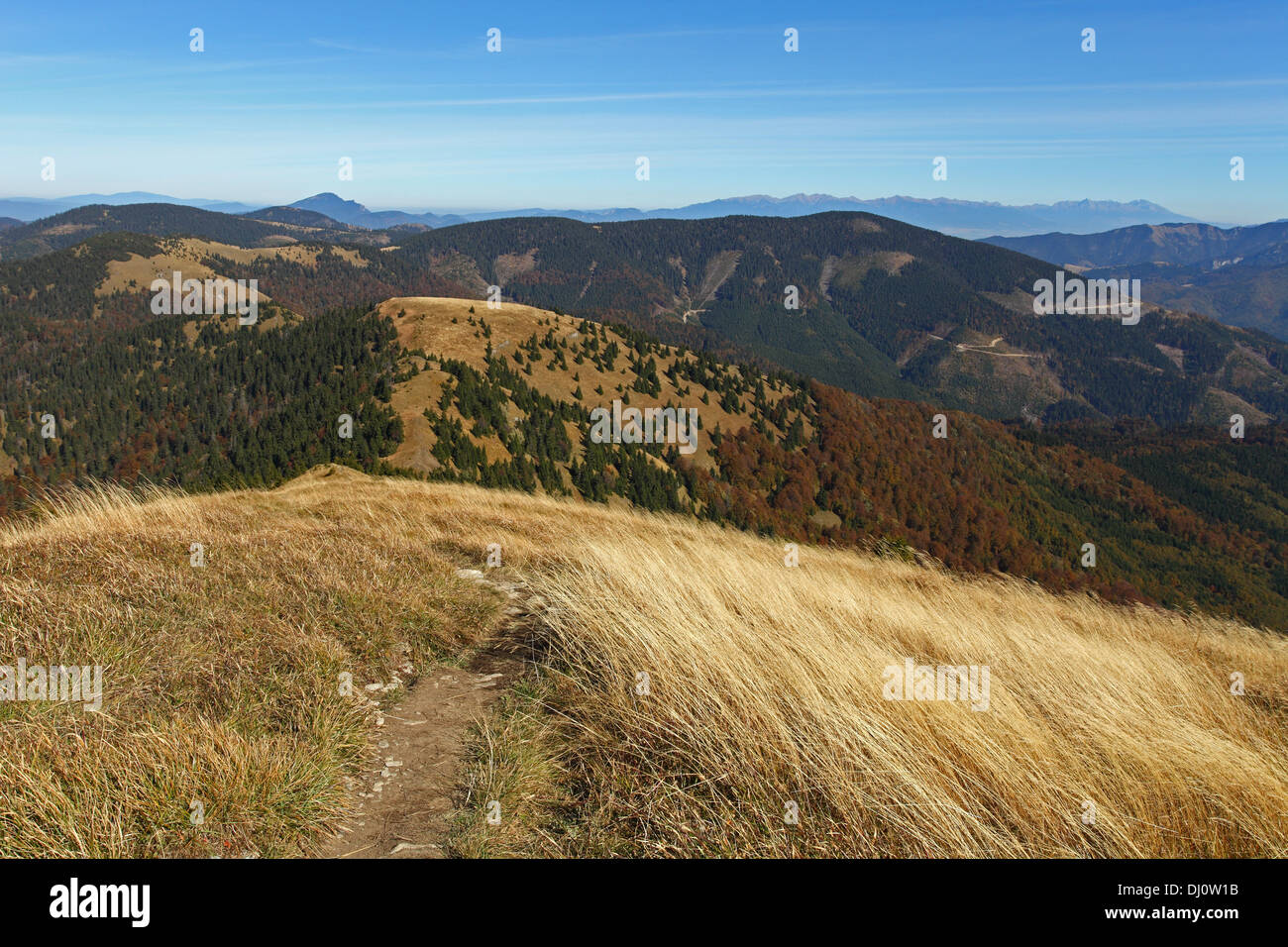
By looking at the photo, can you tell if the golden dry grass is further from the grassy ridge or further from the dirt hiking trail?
the dirt hiking trail

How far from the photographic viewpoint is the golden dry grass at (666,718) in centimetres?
403

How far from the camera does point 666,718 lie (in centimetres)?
508

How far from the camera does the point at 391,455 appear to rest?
68.9m

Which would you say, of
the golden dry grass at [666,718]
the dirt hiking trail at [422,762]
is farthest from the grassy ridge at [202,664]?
the dirt hiking trail at [422,762]

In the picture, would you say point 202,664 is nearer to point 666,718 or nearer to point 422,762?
point 422,762

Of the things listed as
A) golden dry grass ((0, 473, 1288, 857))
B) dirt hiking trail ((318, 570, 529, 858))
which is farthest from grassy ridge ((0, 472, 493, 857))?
dirt hiking trail ((318, 570, 529, 858))

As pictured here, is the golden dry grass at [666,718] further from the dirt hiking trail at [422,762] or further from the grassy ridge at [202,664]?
the dirt hiking trail at [422,762]

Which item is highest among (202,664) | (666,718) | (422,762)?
(202,664)

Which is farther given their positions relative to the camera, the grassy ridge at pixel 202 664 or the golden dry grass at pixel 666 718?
the golden dry grass at pixel 666 718

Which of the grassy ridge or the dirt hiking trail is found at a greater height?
the grassy ridge

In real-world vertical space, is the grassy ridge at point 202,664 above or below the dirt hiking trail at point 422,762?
above

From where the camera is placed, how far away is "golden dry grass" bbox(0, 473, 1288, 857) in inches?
159

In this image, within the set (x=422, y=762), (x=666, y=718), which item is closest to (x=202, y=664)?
(x=422, y=762)
